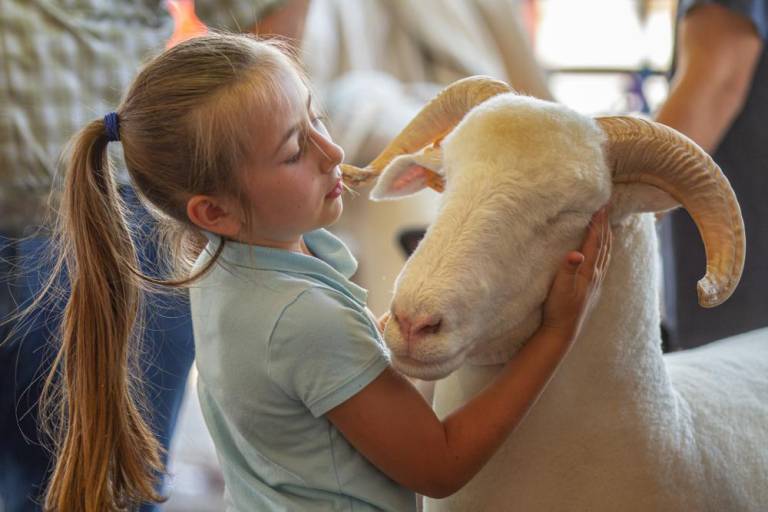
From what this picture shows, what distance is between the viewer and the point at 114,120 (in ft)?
3.84

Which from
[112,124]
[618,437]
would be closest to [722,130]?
[618,437]

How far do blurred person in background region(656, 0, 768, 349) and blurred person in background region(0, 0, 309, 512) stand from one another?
0.78 meters

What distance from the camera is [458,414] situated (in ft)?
3.60

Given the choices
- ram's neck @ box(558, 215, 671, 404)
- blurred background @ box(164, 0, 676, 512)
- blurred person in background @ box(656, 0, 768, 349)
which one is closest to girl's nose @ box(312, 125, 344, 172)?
ram's neck @ box(558, 215, 671, 404)

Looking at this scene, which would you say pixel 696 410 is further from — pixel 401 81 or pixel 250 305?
pixel 401 81

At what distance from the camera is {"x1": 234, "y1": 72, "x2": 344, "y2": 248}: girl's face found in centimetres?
111

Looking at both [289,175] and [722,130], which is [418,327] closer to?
[289,175]

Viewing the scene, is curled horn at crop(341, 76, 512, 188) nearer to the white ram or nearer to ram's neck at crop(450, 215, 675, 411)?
the white ram

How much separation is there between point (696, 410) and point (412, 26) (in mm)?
3470

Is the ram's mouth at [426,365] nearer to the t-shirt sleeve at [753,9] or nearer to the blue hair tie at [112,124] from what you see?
the blue hair tie at [112,124]

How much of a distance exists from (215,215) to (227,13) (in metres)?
0.83

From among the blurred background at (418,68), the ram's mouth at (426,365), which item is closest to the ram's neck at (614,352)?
the ram's mouth at (426,365)

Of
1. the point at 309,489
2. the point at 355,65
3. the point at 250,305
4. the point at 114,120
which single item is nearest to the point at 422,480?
the point at 309,489

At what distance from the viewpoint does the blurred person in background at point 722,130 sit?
1.61 m
